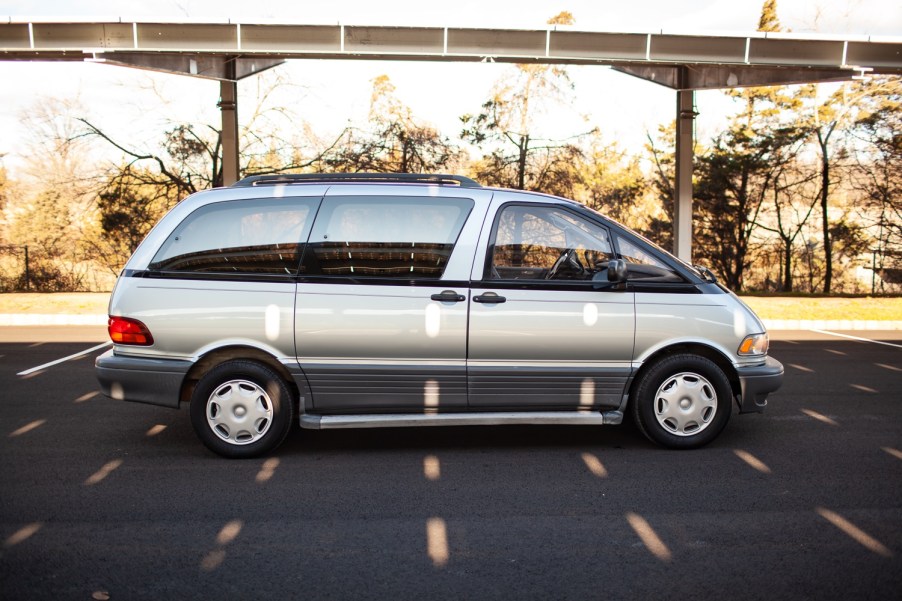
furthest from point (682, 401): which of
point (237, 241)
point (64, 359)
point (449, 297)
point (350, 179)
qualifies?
point (64, 359)

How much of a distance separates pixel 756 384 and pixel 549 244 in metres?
1.81

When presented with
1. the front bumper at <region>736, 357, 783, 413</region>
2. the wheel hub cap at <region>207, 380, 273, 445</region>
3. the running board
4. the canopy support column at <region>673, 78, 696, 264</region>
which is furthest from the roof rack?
the canopy support column at <region>673, 78, 696, 264</region>

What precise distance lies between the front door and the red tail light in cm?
223

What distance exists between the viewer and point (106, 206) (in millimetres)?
22047

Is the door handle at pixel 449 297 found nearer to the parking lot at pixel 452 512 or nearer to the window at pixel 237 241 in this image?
the window at pixel 237 241

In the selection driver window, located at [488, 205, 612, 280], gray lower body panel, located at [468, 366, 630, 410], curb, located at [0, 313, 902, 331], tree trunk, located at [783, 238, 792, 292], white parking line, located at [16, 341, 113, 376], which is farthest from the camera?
tree trunk, located at [783, 238, 792, 292]

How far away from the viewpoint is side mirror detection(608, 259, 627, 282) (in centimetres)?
506

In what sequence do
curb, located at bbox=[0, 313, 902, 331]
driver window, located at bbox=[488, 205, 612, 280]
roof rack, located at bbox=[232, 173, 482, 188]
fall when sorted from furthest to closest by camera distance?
curb, located at bbox=[0, 313, 902, 331] < roof rack, located at bbox=[232, 173, 482, 188] < driver window, located at bbox=[488, 205, 612, 280]

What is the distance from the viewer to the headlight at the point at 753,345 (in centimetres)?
527

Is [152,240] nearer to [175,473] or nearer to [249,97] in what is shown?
[175,473]

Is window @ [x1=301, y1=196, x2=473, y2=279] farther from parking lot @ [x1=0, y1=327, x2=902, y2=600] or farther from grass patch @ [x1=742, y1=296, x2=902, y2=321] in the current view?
grass patch @ [x1=742, y1=296, x2=902, y2=321]

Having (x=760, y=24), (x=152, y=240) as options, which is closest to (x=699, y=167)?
(x=760, y=24)

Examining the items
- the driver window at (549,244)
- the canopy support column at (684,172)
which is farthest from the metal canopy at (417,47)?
the driver window at (549,244)

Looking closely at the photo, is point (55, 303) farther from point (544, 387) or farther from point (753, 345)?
point (753, 345)
